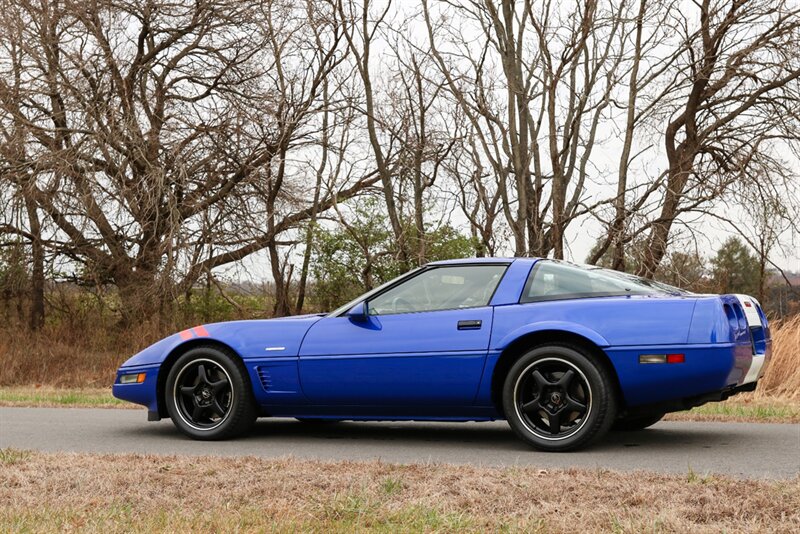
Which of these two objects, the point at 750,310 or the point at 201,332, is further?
the point at 201,332

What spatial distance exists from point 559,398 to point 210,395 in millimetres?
2817

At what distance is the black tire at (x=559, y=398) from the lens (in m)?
6.84

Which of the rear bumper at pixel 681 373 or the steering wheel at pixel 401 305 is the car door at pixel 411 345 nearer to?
the steering wheel at pixel 401 305

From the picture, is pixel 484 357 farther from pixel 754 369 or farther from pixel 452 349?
pixel 754 369

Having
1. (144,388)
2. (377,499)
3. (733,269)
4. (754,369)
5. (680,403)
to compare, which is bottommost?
(377,499)

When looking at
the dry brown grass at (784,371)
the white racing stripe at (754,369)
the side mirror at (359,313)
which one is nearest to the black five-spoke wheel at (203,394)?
the side mirror at (359,313)

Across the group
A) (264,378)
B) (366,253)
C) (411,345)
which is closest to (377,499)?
(411,345)

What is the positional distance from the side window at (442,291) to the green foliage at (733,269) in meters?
10.2

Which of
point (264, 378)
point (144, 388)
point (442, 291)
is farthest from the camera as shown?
point (144, 388)

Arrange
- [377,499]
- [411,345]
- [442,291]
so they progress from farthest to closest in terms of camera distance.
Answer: [442,291] < [411,345] < [377,499]

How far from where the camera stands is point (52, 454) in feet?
22.9

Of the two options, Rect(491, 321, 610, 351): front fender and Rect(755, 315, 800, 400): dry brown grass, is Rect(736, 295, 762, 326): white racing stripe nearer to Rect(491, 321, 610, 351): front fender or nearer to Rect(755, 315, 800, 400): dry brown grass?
Rect(491, 321, 610, 351): front fender

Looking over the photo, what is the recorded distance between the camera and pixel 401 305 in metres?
7.71

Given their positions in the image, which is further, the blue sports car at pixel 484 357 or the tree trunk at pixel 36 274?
the tree trunk at pixel 36 274
